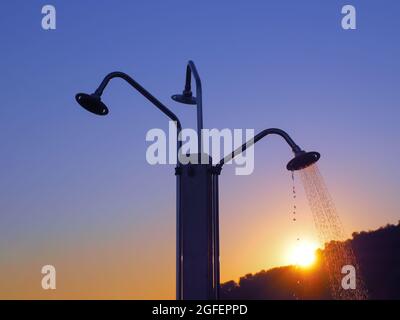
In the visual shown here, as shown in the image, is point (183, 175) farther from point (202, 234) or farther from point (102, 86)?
point (102, 86)

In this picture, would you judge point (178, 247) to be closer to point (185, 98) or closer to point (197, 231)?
point (197, 231)

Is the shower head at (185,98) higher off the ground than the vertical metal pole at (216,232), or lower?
higher

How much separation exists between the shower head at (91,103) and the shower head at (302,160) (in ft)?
9.08

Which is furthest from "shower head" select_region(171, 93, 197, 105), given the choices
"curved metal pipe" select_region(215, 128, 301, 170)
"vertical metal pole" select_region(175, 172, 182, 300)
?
"vertical metal pole" select_region(175, 172, 182, 300)

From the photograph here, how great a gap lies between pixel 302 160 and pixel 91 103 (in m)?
3.08

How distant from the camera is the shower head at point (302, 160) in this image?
970 centimetres

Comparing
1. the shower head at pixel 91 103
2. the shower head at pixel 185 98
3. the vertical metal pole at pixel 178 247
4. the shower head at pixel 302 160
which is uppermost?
the shower head at pixel 185 98

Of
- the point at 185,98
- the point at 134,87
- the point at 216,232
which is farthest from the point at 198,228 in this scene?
the point at 185,98

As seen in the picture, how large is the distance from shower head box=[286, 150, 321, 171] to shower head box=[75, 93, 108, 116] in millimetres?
2767

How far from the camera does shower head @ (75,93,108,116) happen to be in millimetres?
9773

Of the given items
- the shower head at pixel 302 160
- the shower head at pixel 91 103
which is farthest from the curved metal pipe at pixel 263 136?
the shower head at pixel 91 103

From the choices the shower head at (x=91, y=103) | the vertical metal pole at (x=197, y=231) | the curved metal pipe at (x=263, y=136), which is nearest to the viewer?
the vertical metal pole at (x=197, y=231)

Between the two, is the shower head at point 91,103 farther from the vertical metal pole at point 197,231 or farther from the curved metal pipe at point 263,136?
the curved metal pipe at point 263,136
